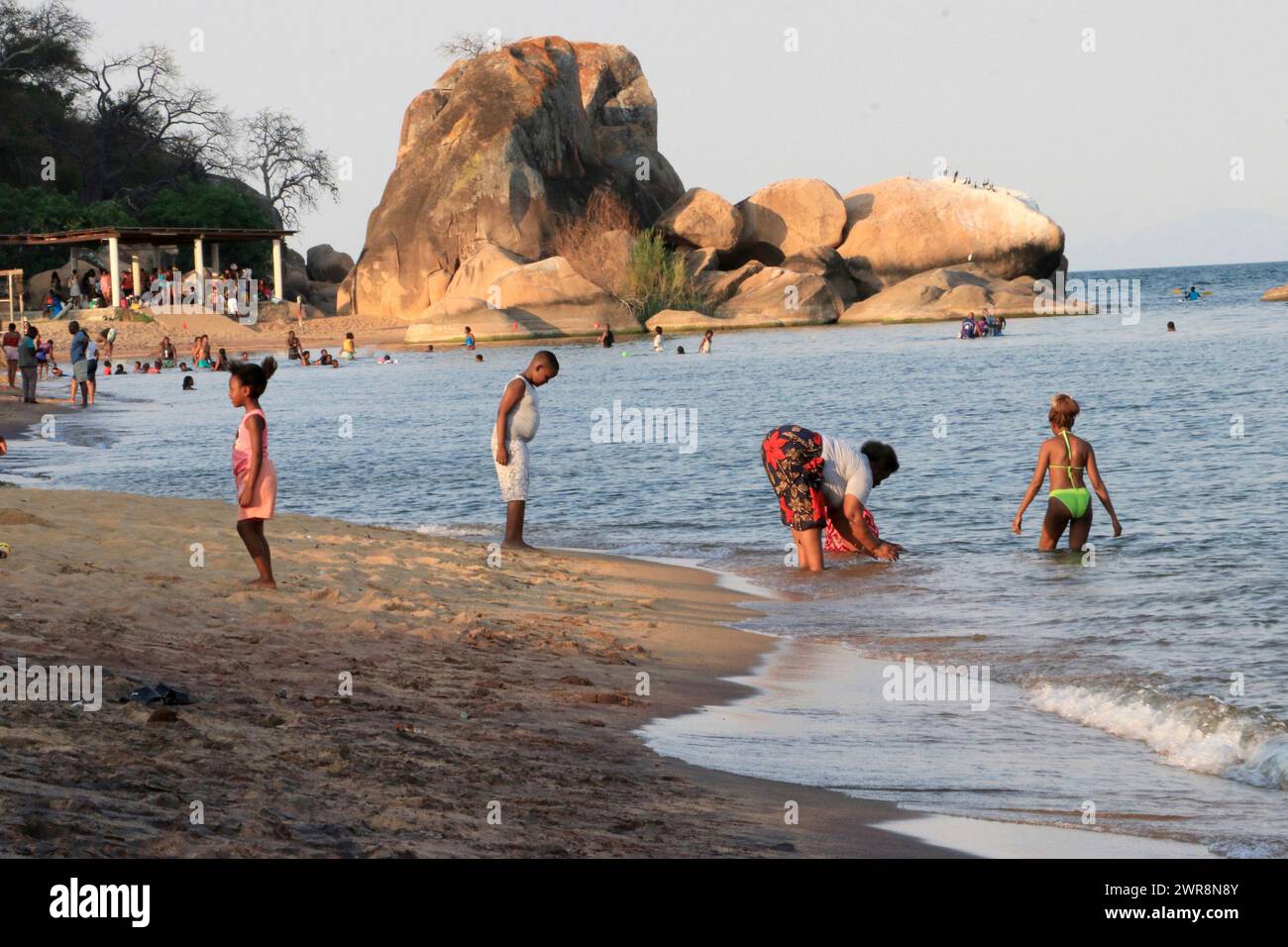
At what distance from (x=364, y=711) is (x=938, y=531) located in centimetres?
897

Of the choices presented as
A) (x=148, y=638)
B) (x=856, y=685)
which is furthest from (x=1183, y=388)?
(x=148, y=638)

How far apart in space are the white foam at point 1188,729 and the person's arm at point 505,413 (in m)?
4.90

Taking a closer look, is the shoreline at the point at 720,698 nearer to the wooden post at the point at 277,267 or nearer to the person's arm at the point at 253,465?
the person's arm at the point at 253,465

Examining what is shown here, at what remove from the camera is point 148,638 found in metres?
6.96

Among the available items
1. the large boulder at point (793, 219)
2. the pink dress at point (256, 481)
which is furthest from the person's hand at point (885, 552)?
the large boulder at point (793, 219)

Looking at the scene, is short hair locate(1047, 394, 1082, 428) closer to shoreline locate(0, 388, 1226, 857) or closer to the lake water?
the lake water

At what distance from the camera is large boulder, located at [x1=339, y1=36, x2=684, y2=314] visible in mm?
69062

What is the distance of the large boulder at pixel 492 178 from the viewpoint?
6906cm

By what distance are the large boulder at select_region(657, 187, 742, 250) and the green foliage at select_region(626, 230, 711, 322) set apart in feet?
11.8

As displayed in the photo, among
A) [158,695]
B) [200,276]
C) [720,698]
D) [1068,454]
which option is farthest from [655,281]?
[158,695]

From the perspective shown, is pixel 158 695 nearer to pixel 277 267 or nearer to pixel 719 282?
pixel 277 267

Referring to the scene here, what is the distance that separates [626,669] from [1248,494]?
403 inches

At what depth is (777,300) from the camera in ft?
221
